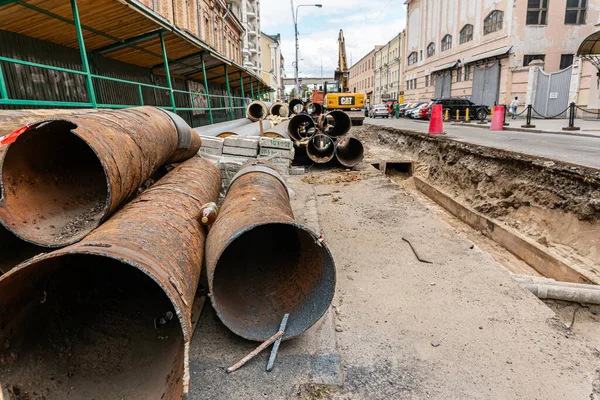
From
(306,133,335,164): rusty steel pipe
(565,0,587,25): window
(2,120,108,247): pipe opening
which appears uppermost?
(565,0,587,25): window

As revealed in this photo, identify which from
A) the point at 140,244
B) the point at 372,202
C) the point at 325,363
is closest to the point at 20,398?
the point at 140,244

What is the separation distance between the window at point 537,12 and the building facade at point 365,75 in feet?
121

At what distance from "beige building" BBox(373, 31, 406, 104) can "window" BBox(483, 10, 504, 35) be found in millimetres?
19861

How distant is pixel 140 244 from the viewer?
6.20ft

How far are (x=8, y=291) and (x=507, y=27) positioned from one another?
3073 cm

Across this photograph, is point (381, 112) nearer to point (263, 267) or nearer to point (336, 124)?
point (336, 124)

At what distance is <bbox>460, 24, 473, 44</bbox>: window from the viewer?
2939cm

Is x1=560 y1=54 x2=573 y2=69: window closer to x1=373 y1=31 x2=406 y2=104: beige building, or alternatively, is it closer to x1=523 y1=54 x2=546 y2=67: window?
x1=523 y1=54 x2=546 y2=67: window

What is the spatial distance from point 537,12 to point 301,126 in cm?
2341

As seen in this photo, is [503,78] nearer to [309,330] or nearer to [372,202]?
[372,202]

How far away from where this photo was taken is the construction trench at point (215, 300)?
1869 millimetres

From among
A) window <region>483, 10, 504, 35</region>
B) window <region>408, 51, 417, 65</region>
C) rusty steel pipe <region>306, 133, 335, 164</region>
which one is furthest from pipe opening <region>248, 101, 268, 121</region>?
window <region>408, 51, 417, 65</region>

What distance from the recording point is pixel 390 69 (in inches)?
2147

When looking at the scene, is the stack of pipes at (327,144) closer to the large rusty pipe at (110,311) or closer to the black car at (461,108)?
the large rusty pipe at (110,311)
